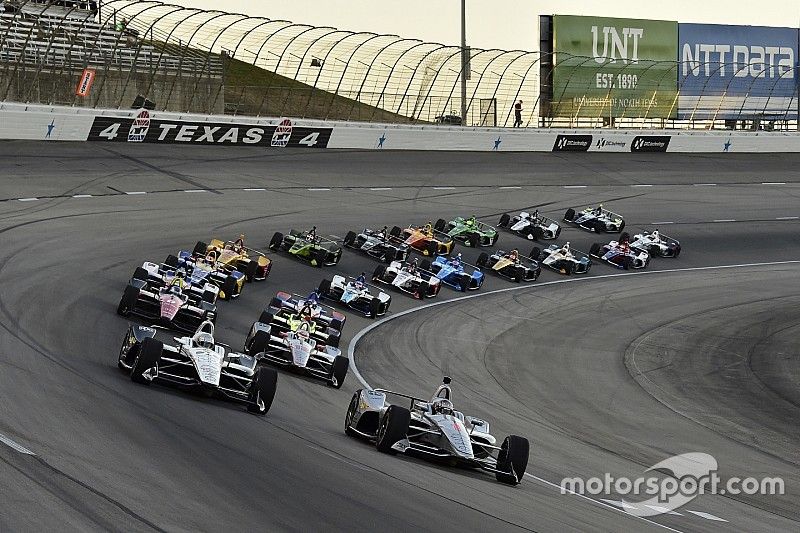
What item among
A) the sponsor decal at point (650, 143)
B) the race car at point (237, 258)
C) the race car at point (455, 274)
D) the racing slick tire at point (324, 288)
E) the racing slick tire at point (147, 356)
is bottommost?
the sponsor decal at point (650, 143)

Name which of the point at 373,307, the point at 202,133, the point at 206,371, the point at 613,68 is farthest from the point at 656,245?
the point at 206,371

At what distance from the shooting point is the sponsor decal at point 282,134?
46781 mm

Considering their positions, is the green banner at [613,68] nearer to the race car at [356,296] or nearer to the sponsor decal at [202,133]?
the sponsor decal at [202,133]

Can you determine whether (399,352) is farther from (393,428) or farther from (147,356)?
(393,428)

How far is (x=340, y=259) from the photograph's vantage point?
3309 cm

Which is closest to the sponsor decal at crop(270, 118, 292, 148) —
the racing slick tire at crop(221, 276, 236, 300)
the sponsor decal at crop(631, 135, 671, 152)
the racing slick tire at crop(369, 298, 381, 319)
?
the sponsor decal at crop(631, 135, 671, 152)

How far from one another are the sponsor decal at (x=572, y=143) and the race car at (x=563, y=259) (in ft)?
62.1

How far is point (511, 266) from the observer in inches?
1342

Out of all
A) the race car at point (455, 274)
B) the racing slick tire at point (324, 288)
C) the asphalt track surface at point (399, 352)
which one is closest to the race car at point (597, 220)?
the asphalt track surface at point (399, 352)

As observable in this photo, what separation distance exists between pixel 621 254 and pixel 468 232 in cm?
483

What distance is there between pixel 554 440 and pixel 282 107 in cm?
3259

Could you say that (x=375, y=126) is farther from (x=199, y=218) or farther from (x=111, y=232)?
(x=111, y=232)

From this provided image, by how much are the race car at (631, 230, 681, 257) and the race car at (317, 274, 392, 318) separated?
13592 mm

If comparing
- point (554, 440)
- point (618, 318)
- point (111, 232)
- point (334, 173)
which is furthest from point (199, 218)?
point (554, 440)
